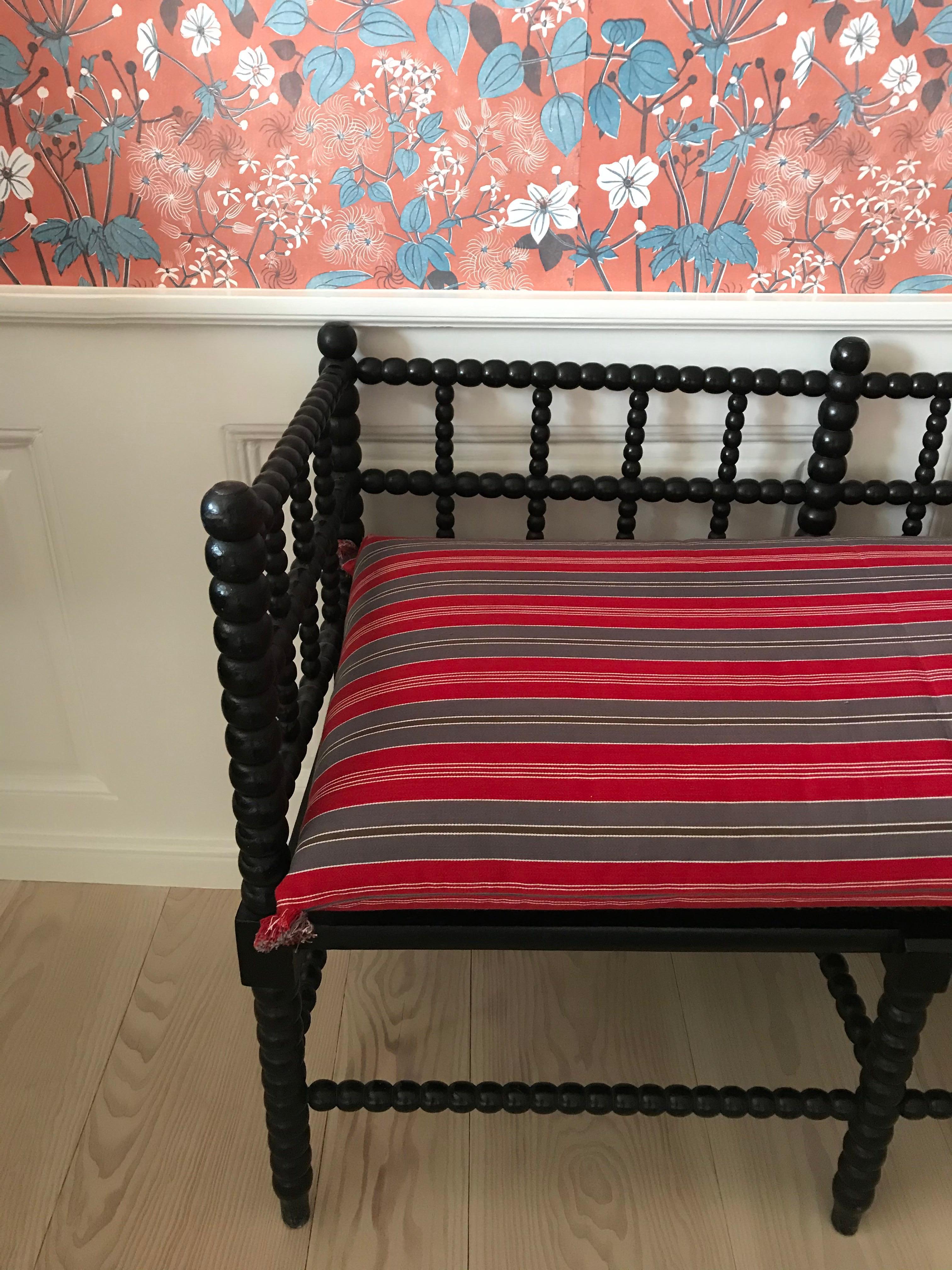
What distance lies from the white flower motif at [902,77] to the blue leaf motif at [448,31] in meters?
0.46

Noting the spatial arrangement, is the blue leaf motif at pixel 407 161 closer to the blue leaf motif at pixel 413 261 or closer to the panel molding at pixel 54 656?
the blue leaf motif at pixel 413 261

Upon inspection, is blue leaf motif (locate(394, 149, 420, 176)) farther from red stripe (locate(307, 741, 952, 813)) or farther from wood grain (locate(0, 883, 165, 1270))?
wood grain (locate(0, 883, 165, 1270))

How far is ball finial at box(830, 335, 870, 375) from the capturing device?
1.12 metres

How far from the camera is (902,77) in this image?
1.04 metres

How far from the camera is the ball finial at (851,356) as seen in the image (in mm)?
1115

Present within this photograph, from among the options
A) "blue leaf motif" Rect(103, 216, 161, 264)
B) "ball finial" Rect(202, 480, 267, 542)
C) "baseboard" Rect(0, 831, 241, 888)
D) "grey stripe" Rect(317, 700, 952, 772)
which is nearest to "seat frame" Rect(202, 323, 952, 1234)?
"ball finial" Rect(202, 480, 267, 542)

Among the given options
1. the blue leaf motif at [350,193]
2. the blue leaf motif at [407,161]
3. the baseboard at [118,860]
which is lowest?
the baseboard at [118,860]

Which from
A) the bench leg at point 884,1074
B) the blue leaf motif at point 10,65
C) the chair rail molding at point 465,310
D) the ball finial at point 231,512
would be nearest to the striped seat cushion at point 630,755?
the bench leg at point 884,1074

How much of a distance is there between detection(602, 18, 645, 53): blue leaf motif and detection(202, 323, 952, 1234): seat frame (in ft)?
1.10

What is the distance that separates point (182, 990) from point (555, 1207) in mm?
567

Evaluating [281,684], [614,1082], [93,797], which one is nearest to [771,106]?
[281,684]

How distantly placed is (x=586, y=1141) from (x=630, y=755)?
1.86 feet

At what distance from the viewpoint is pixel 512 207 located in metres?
1.10

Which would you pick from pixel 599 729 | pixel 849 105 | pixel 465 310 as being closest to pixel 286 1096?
pixel 599 729
